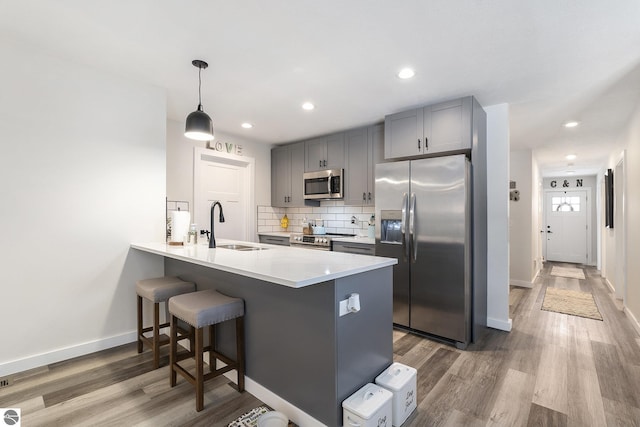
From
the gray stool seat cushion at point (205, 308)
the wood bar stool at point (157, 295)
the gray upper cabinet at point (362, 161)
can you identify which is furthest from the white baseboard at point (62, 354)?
the gray upper cabinet at point (362, 161)

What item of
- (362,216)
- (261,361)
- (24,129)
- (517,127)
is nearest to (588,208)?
Answer: (517,127)

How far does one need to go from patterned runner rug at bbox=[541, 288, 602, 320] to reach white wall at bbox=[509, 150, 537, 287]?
0.46 meters

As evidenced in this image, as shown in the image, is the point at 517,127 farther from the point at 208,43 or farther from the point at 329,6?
the point at 208,43

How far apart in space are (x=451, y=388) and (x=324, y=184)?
2.97 m

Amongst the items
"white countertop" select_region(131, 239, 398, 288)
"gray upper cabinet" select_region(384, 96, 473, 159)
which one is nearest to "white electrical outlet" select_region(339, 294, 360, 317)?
"white countertop" select_region(131, 239, 398, 288)

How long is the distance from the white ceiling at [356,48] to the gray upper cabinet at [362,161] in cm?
57

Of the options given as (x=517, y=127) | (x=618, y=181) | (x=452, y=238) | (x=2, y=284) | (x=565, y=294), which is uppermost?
(x=517, y=127)

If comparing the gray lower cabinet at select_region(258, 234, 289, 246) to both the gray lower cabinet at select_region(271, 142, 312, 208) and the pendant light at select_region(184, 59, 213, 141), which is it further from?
the pendant light at select_region(184, 59, 213, 141)

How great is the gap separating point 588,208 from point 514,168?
4.19m

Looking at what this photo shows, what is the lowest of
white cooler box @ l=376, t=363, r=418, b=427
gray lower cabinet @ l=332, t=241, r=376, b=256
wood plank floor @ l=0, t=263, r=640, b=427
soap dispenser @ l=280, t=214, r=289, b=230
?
wood plank floor @ l=0, t=263, r=640, b=427

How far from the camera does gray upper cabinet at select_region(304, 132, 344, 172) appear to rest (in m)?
4.42

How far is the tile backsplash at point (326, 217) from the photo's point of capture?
15.2 ft

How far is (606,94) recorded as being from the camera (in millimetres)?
3057

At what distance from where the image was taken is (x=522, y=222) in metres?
5.60
